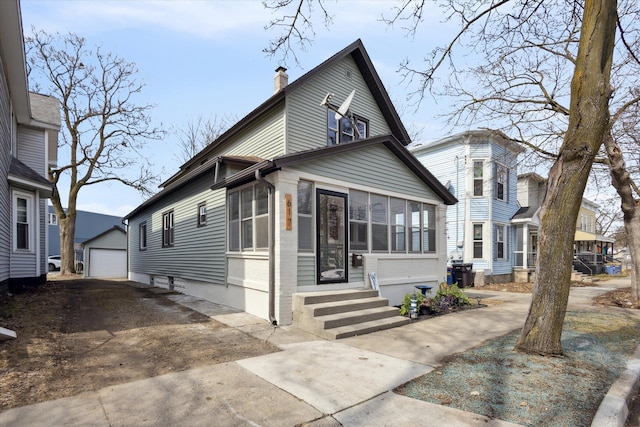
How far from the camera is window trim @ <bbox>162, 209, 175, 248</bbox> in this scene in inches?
541

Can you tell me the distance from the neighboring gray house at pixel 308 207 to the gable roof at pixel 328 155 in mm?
30

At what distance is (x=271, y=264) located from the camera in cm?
760

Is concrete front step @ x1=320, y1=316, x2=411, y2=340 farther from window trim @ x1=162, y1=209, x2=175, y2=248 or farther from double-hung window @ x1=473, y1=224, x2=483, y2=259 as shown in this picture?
double-hung window @ x1=473, y1=224, x2=483, y2=259

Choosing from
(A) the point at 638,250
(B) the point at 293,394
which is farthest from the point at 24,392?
(A) the point at 638,250

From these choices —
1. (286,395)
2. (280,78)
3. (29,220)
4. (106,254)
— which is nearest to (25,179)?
(29,220)

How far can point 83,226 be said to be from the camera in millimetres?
41281

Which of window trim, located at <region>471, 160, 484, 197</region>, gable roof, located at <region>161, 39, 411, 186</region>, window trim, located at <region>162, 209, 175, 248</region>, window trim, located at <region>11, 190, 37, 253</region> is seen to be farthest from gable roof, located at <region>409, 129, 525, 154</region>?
window trim, located at <region>11, 190, 37, 253</region>

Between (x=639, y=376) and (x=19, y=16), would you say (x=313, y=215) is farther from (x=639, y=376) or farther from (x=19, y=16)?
(x=19, y=16)

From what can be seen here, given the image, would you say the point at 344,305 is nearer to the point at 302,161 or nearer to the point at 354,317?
the point at 354,317

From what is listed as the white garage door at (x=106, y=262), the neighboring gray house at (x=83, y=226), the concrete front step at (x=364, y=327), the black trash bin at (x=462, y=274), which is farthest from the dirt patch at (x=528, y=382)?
the neighboring gray house at (x=83, y=226)

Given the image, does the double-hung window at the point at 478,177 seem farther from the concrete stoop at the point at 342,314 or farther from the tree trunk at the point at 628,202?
the concrete stoop at the point at 342,314

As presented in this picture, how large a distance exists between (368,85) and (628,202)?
9225mm

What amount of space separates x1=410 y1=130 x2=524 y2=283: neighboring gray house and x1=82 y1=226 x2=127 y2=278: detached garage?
23.6m

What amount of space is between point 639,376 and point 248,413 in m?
5.09
